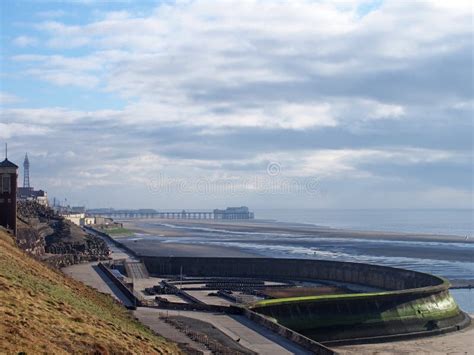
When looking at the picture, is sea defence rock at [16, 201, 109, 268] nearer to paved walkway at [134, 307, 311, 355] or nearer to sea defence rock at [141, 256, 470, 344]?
paved walkway at [134, 307, 311, 355]

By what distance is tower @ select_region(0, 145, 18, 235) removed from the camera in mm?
57438

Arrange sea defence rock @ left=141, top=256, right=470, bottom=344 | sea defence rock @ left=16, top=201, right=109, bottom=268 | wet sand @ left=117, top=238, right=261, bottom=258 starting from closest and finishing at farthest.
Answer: sea defence rock @ left=141, top=256, right=470, bottom=344 < sea defence rock @ left=16, top=201, right=109, bottom=268 < wet sand @ left=117, top=238, right=261, bottom=258

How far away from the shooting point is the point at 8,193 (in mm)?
57750

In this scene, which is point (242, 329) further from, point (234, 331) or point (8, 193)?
point (8, 193)

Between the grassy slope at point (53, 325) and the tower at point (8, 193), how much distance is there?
30.9m

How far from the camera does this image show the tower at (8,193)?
57.4 metres

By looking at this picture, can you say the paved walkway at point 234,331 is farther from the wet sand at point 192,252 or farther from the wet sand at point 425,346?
the wet sand at point 192,252

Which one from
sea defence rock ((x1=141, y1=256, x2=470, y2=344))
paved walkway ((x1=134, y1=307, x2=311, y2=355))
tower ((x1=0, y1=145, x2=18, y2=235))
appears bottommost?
sea defence rock ((x1=141, y1=256, x2=470, y2=344))

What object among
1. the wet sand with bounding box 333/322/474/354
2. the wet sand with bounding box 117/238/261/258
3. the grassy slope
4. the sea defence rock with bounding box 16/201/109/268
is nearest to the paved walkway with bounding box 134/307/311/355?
the grassy slope

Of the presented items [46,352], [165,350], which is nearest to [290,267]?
[165,350]

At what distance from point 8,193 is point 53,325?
41.0m

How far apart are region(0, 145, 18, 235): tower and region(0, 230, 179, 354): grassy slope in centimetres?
3086

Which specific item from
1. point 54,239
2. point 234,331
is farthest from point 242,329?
point 54,239

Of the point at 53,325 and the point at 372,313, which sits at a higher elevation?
the point at 53,325
